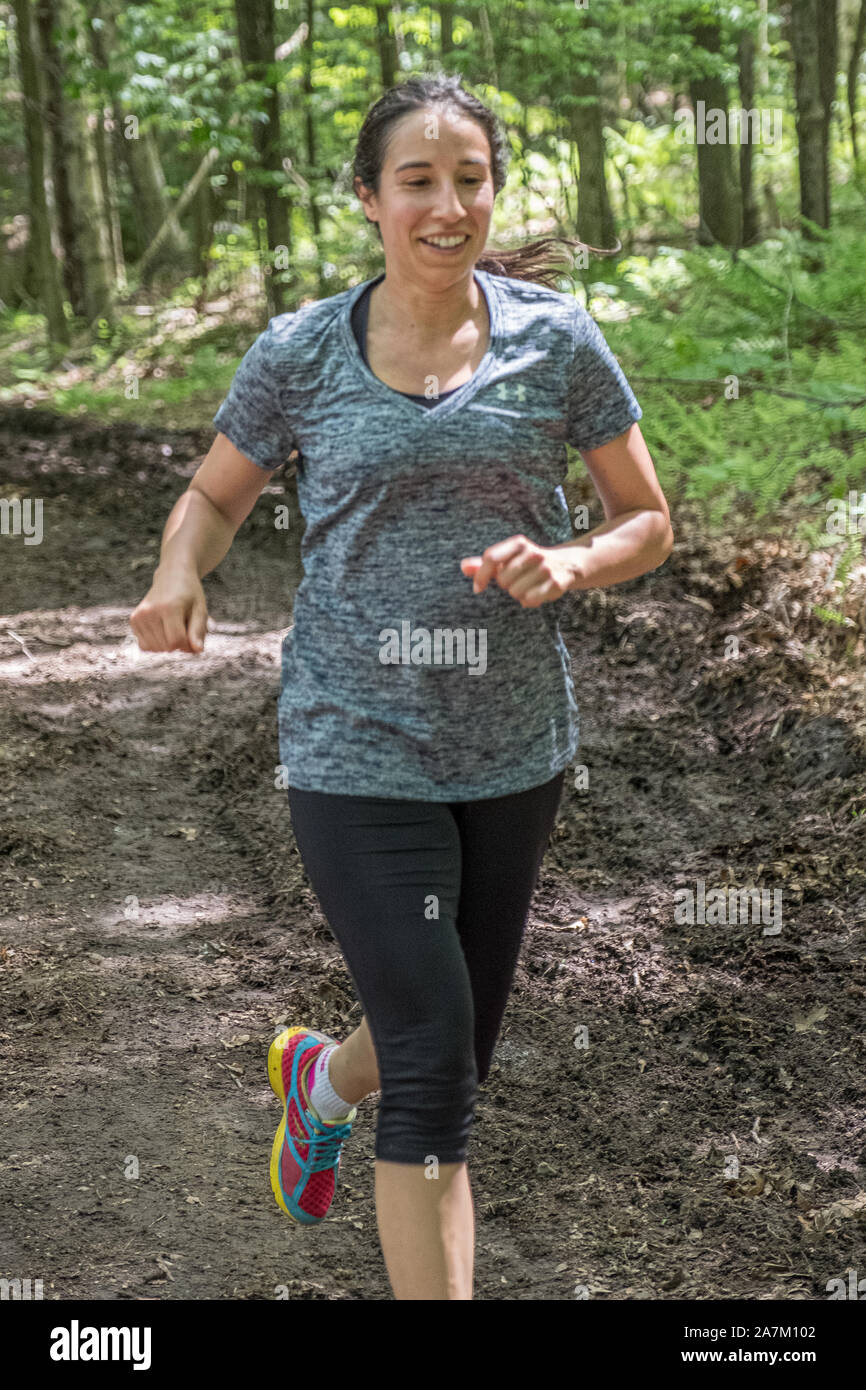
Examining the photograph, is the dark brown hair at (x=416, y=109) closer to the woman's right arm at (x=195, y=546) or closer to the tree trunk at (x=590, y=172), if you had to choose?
the woman's right arm at (x=195, y=546)

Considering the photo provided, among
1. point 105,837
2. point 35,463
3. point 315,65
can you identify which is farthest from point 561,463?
point 315,65

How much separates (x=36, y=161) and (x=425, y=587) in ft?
44.3

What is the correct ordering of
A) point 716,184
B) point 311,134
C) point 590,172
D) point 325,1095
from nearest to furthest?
1. point 325,1095
2. point 590,172
3. point 716,184
4. point 311,134

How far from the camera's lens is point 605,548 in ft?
7.70

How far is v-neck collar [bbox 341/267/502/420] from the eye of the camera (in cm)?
228

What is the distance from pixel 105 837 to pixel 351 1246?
258 centimetres

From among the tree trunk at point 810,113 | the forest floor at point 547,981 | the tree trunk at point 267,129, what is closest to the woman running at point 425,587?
the forest floor at point 547,981

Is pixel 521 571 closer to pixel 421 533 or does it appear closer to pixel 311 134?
pixel 421 533

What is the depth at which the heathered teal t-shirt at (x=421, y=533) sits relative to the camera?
7.49ft

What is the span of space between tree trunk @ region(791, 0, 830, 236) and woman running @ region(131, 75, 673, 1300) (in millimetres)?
7689

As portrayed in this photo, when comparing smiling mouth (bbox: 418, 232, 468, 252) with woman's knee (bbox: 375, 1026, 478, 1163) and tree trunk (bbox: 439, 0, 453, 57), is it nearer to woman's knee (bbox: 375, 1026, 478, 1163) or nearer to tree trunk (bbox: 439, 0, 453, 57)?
woman's knee (bbox: 375, 1026, 478, 1163)

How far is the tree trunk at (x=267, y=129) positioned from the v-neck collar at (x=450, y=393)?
9.75 metres

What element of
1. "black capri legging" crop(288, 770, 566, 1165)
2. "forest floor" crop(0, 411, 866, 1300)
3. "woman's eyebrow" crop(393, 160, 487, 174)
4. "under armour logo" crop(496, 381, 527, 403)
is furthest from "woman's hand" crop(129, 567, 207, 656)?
"forest floor" crop(0, 411, 866, 1300)

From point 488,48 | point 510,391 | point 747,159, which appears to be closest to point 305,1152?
point 510,391
